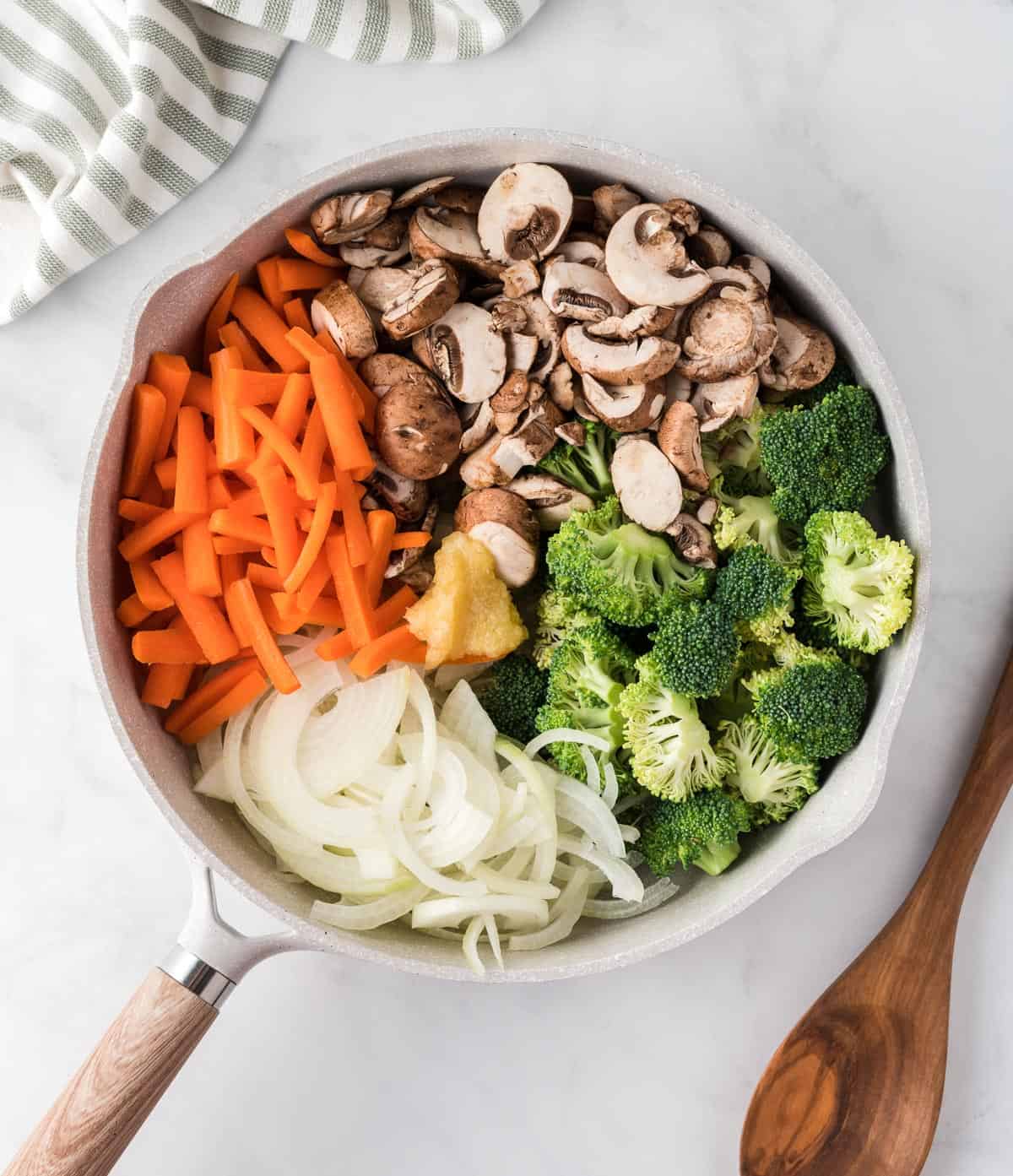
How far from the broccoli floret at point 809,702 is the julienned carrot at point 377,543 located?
2.42 feet

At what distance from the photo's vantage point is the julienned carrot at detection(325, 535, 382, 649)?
6.46ft

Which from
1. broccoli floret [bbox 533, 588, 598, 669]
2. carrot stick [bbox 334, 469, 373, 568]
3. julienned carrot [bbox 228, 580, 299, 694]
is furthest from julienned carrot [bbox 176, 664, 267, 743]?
broccoli floret [bbox 533, 588, 598, 669]

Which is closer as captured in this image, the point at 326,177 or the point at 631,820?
the point at 326,177

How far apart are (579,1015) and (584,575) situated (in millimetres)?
985

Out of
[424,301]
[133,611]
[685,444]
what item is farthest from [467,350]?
[133,611]

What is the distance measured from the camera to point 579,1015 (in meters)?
2.24

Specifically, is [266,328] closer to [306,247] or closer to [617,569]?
[306,247]

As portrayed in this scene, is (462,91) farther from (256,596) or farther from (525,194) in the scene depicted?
(256,596)

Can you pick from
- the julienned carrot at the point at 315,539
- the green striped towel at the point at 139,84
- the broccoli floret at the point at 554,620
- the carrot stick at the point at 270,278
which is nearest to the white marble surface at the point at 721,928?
the green striped towel at the point at 139,84

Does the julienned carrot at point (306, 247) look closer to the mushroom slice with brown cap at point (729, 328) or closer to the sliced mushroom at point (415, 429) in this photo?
the sliced mushroom at point (415, 429)

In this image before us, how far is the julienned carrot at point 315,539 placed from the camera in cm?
192

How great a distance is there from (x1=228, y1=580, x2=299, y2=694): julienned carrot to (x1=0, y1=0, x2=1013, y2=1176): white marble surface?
500 mm

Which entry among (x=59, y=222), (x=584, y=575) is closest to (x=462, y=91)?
(x=59, y=222)

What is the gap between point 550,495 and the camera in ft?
6.65
